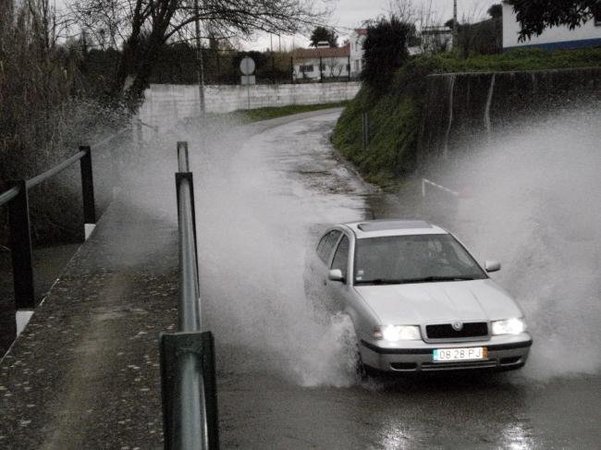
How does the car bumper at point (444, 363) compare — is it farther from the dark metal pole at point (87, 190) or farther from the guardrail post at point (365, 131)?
the guardrail post at point (365, 131)

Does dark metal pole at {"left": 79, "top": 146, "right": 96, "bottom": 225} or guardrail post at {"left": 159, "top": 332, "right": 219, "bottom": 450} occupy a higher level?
guardrail post at {"left": 159, "top": 332, "right": 219, "bottom": 450}

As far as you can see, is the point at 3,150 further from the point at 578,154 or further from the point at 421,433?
the point at 578,154

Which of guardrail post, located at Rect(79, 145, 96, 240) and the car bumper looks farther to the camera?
guardrail post, located at Rect(79, 145, 96, 240)

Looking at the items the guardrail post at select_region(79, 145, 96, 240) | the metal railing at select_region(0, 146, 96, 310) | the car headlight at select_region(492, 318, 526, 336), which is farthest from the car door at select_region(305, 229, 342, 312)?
the metal railing at select_region(0, 146, 96, 310)

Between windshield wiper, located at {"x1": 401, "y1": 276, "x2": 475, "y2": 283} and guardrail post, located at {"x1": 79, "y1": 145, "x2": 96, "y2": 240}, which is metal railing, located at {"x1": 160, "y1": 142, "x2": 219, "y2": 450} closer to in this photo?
windshield wiper, located at {"x1": 401, "y1": 276, "x2": 475, "y2": 283}

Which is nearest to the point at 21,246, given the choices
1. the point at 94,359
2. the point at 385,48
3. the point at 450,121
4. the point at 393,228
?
the point at 94,359

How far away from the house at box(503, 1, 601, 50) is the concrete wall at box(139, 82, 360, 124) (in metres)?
13.1

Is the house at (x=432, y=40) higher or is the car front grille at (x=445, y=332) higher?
the house at (x=432, y=40)

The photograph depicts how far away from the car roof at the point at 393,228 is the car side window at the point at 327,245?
341mm

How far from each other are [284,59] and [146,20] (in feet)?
196

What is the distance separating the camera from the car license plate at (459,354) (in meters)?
8.12

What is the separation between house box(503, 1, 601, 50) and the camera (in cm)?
3512

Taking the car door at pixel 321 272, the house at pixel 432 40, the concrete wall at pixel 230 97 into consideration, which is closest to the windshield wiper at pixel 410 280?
the car door at pixel 321 272

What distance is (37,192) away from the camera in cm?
1417
